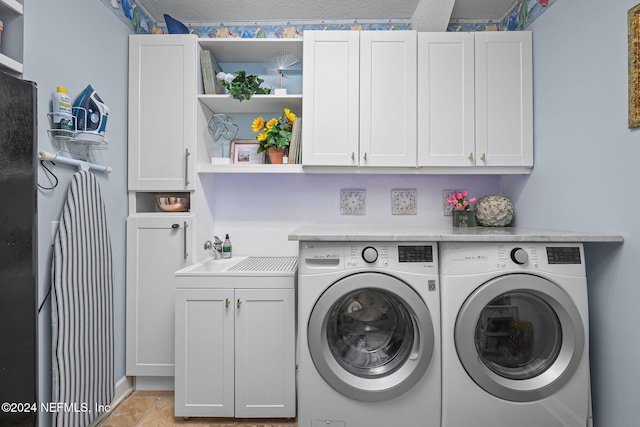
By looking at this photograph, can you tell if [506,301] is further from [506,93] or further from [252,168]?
[252,168]

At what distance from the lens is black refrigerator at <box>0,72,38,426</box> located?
104 cm

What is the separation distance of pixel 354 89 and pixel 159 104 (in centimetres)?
129

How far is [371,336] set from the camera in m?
1.58

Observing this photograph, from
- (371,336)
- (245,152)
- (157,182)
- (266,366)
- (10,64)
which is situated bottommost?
(266,366)

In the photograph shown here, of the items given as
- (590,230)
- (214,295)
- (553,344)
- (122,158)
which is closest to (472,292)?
(553,344)

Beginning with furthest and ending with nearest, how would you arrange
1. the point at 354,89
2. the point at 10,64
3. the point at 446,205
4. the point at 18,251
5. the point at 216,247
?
the point at 446,205
the point at 216,247
the point at 354,89
the point at 10,64
the point at 18,251

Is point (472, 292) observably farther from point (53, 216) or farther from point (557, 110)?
point (53, 216)

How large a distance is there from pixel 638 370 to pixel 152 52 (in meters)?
3.13

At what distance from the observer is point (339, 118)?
2.00m

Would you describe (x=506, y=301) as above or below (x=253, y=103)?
below

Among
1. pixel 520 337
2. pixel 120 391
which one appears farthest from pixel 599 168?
pixel 120 391

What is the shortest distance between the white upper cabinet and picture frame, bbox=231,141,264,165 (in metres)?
0.49

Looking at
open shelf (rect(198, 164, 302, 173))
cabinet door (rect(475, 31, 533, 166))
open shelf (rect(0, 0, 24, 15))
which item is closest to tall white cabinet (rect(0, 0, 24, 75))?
open shelf (rect(0, 0, 24, 15))

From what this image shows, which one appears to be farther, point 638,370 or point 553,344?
→ point 553,344
